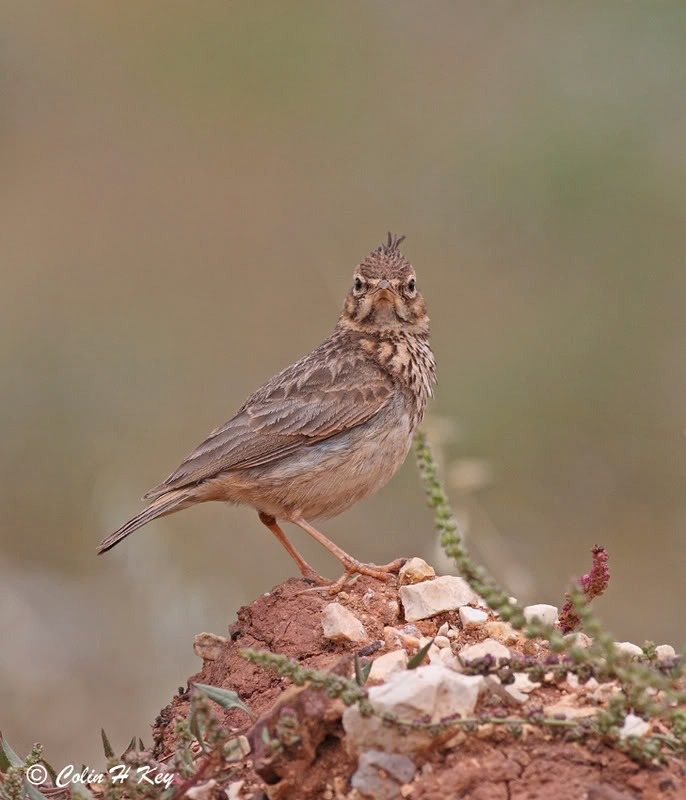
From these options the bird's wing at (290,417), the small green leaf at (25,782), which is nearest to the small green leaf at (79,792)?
the small green leaf at (25,782)

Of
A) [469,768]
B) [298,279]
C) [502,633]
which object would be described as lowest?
[469,768]

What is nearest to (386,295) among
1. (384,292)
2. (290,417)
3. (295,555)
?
(384,292)

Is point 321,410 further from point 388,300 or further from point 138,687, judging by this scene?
point 138,687

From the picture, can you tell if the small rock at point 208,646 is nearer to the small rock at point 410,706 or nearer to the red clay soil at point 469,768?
the red clay soil at point 469,768

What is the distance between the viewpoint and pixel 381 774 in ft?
12.6

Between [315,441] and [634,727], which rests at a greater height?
[315,441]

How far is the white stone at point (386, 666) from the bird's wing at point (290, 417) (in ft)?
7.68

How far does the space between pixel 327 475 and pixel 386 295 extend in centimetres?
114

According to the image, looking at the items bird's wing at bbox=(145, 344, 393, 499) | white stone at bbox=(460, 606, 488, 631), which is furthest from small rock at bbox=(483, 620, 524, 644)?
bird's wing at bbox=(145, 344, 393, 499)

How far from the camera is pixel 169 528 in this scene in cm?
956

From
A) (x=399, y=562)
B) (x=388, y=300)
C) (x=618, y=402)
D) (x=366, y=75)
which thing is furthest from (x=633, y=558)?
(x=366, y=75)

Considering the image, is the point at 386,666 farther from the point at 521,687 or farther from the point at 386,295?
the point at 386,295

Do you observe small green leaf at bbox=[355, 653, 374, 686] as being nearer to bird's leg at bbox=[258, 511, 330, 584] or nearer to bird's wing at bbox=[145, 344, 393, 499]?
bird's leg at bbox=[258, 511, 330, 584]

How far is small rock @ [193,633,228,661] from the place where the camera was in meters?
5.81
